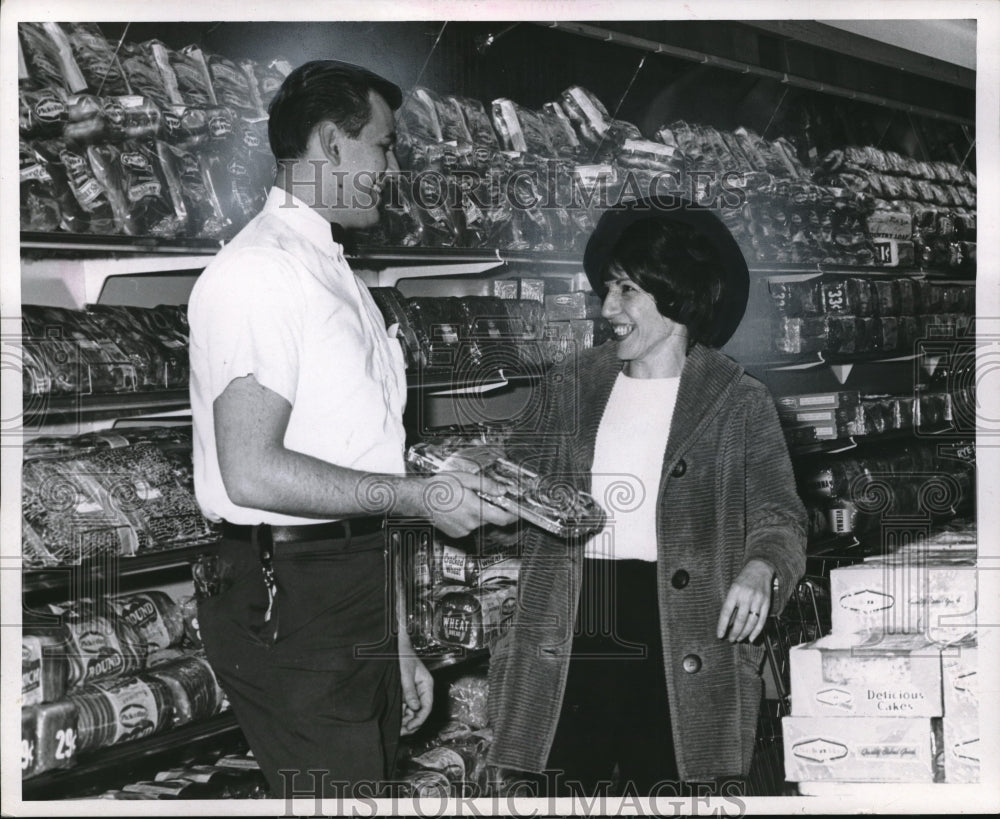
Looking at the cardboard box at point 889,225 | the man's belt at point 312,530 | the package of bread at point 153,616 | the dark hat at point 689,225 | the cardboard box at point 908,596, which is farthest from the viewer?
the cardboard box at point 889,225

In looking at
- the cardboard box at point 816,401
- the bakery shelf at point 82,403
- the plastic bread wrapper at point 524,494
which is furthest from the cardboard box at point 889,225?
the bakery shelf at point 82,403

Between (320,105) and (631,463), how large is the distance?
104cm

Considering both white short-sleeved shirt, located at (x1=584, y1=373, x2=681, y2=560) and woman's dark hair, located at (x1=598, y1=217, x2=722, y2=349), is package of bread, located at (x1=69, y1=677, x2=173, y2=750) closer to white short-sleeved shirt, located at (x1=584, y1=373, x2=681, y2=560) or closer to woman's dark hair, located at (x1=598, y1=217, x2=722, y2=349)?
white short-sleeved shirt, located at (x1=584, y1=373, x2=681, y2=560)

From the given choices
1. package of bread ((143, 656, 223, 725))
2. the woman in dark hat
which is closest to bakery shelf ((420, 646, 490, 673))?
the woman in dark hat

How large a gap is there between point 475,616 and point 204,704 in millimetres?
715

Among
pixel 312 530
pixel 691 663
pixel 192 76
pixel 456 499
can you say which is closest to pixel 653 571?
pixel 691 663

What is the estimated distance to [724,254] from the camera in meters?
2.71

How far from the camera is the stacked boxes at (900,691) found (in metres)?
2.71

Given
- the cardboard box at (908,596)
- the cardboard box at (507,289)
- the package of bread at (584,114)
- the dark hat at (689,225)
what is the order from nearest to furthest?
the dark hat at (689,225) < the cardboard box at (908,596) < the cardboard box at (507,289) < the package of bread at (584,114)

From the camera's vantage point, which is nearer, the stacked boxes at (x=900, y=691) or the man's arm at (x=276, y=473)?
the man's arm at (x=276, y=473)

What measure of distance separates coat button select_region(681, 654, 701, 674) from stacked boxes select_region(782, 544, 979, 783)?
572 millimetres

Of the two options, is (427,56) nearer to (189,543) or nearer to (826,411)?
(189,543)

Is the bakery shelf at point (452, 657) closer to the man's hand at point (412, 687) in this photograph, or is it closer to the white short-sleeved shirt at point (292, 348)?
the man's hand at point (412, 687)

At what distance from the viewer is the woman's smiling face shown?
8.14ft
